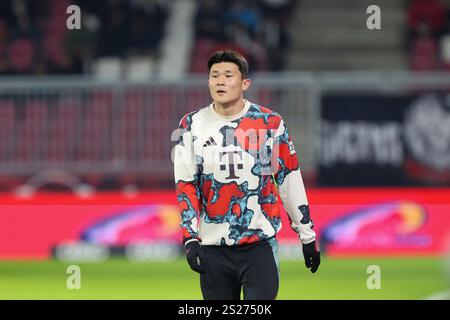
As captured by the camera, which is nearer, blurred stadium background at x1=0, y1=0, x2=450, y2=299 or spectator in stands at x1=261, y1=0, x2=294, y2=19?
blurred stadium background at x1=0, y1=0, x2=450, y2=299

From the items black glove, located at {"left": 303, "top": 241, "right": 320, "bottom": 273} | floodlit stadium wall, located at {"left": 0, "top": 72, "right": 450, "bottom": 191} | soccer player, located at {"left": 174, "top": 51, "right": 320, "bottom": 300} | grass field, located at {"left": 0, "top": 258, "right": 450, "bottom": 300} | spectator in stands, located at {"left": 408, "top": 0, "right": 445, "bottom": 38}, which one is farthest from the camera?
spectator in stands, located at {"left": 408, "top": 0, "right": 445, "bottom": 38}

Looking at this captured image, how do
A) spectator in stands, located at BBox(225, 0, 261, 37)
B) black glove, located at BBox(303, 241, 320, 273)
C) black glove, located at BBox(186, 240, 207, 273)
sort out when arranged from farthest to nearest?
spectator in stands, located at BBox(225, 0, 261, 37), black glove, located at BBox(303, 241, 320, 273), black glove, located at BBox(186, 240, 207, 273)

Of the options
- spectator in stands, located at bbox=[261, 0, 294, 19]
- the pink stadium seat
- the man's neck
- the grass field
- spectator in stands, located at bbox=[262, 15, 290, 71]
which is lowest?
the man's neck

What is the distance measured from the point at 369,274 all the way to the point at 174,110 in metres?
5.13

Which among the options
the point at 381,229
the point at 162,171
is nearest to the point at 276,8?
the point at 162,171

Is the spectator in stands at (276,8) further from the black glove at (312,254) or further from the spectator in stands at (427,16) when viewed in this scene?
the black glove at (312,254)

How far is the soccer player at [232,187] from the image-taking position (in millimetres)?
8828

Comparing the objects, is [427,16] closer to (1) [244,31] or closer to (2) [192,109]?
(1) [244,31]

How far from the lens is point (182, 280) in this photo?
16578mm

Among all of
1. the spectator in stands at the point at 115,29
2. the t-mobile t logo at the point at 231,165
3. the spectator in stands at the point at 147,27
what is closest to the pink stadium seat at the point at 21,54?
the spectator in stands at the point at 115,29

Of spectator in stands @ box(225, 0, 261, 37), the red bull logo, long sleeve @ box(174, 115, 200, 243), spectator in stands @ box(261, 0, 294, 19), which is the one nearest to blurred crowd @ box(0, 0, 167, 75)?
spectator in stands @ box(225, 0, 261, 37)

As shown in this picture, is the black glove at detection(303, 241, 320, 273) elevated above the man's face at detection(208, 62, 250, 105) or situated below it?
below

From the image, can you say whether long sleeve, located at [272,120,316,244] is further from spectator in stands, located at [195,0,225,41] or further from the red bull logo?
spectator in stands, located at [195,0,225,41]

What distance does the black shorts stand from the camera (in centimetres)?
885
